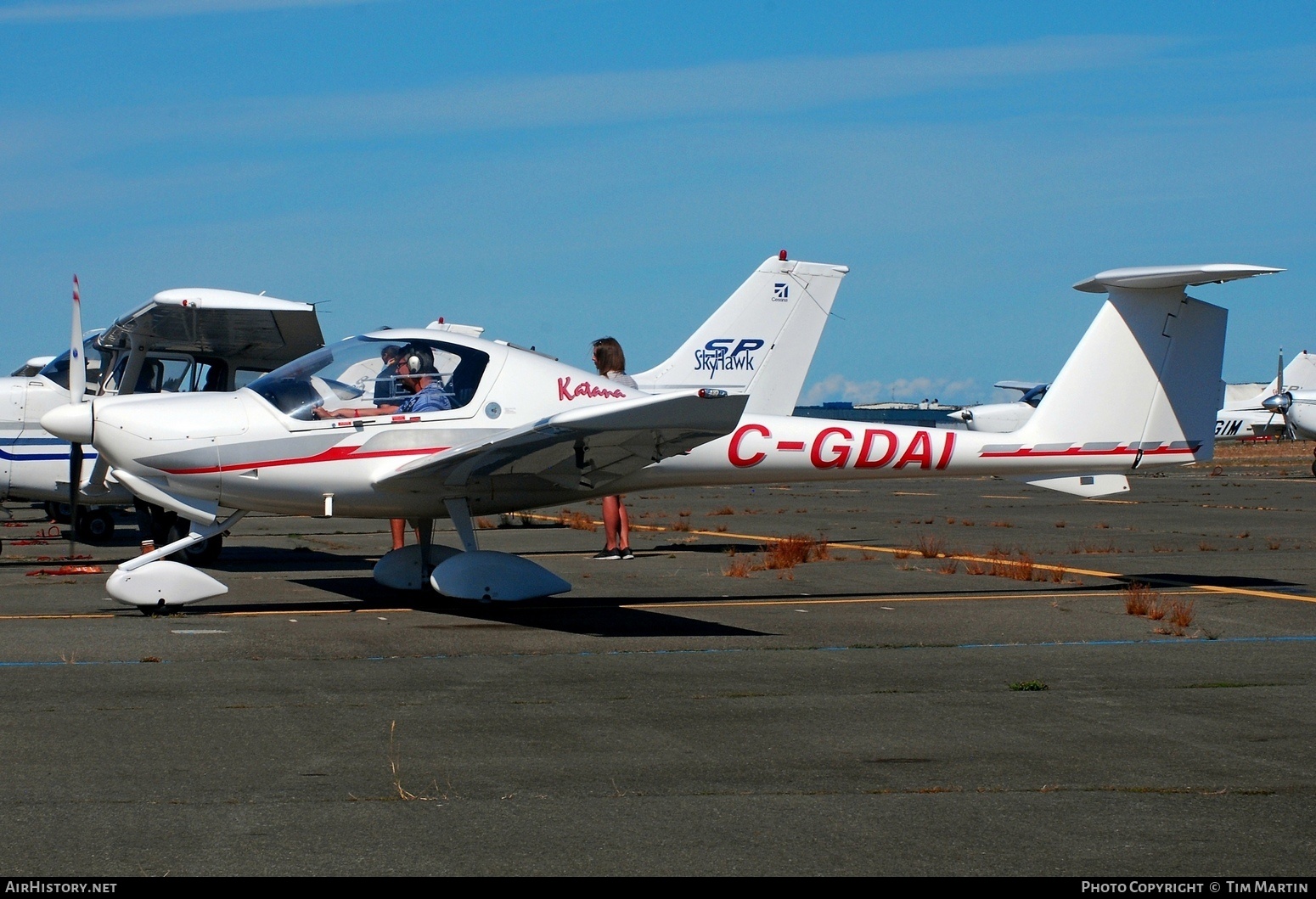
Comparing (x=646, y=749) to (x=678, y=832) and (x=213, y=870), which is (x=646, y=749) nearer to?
(x=678, y=832)

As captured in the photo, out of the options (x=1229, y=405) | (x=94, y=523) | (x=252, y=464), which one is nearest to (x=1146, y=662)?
(x=252, y=464)

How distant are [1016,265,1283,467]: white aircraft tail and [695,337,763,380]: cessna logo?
277 inches

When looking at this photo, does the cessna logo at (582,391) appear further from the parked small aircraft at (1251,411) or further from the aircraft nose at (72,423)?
the parked small aircraft at (1251,411)

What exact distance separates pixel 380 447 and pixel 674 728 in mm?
4412

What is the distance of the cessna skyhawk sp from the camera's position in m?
8.97

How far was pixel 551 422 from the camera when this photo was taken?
7.95 m

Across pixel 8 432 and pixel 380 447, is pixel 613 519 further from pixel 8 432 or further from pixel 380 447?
pixel 8 432

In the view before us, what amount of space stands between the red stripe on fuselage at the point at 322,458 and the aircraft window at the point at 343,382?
0.95 feet

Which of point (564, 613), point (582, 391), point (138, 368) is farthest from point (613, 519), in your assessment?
point (138, 368)

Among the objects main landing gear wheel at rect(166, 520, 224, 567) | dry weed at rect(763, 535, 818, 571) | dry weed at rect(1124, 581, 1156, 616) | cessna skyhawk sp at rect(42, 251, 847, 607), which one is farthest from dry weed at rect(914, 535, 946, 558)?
main landing gear wheel at rect(166, 520, 224, 567)

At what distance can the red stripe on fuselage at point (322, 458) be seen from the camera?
9.08 m

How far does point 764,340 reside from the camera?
17500 millimetres

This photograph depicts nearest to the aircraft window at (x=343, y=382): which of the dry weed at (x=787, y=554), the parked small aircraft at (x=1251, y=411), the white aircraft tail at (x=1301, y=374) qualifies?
the dry weed at (x=787, y=554)

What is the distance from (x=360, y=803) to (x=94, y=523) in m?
13.7
